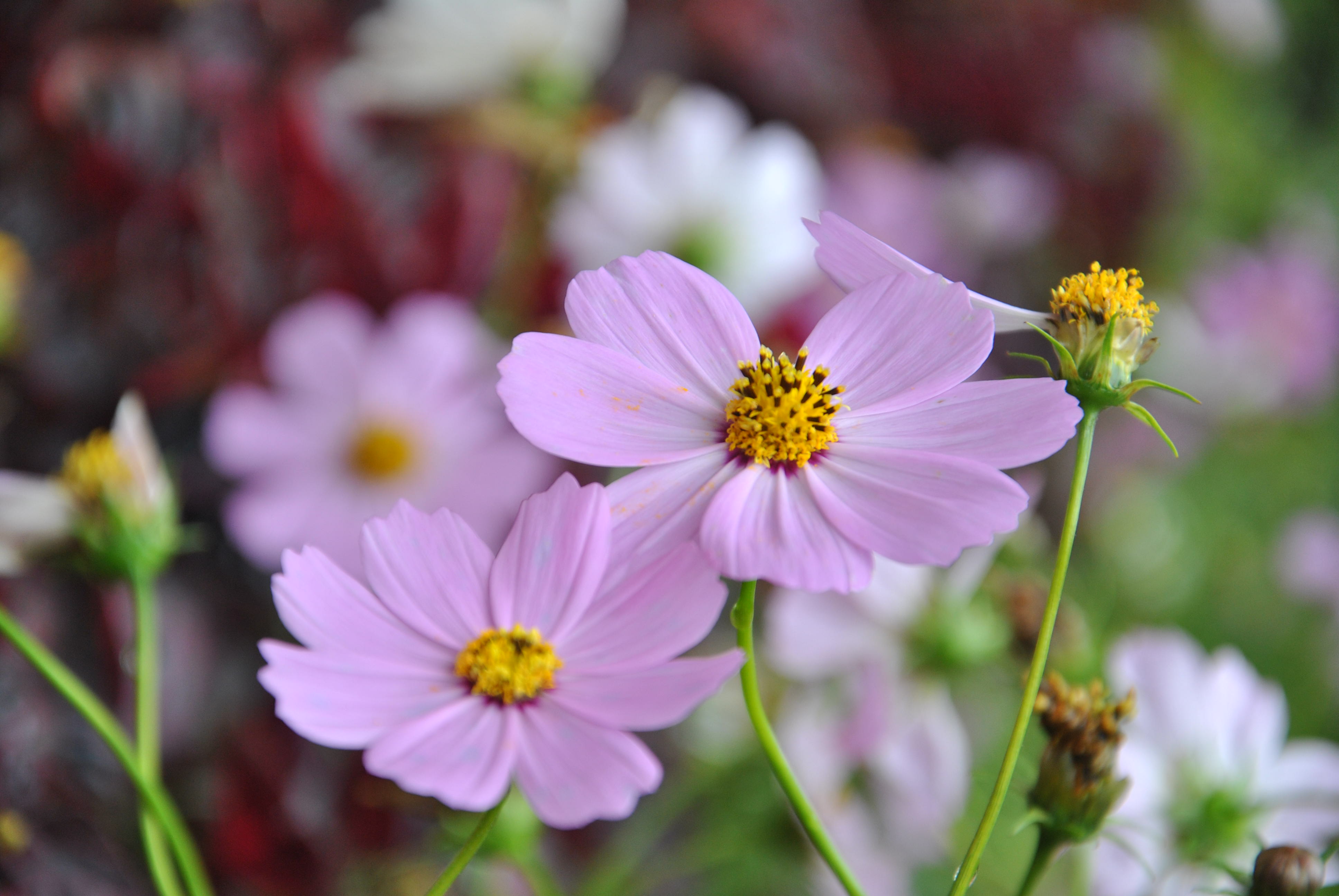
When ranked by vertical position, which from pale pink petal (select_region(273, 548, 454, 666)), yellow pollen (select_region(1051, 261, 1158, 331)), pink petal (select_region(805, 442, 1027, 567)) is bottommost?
pale pink petal (select_region(273, 548, 454, 666))

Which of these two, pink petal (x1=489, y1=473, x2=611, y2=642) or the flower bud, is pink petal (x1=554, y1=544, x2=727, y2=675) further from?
the flower bud

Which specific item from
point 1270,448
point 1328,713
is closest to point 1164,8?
point 1270,448

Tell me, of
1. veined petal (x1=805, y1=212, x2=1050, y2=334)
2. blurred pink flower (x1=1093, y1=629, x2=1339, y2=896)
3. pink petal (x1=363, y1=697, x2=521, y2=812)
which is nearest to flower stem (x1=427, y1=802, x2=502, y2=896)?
A: pink petal (x1=363, y1=697, x2=521, y2=812)

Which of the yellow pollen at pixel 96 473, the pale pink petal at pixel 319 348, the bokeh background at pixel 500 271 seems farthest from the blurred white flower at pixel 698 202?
the yellow pollen at pixel 96 473

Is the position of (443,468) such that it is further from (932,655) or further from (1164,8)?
(1164,8)

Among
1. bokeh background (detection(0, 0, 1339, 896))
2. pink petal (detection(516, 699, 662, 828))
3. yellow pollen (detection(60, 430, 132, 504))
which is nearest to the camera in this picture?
pink petal (detection(516, 699, 662, 828))

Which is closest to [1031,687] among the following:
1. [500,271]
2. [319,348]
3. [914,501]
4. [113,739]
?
[914,501]

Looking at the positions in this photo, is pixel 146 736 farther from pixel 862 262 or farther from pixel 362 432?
pixel 362 432
